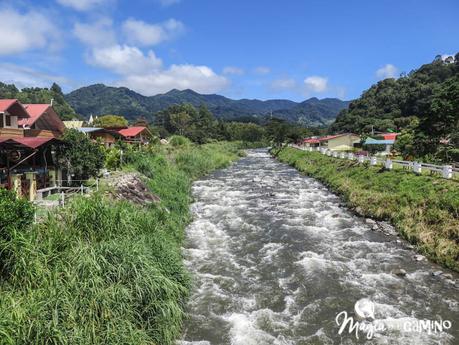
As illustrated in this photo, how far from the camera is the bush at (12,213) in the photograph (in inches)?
374

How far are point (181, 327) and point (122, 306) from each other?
7.81 ft

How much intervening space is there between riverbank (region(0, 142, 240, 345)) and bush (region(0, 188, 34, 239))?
25cm

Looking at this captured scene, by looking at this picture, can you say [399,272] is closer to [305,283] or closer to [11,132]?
[305,283]

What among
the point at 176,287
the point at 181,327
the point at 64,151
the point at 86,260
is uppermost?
the point at 64,151

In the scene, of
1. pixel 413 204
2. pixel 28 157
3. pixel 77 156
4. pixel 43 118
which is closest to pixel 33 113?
pixel 43 118

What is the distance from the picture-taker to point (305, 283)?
13.6 metres

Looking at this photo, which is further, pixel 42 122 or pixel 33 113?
pixel 42 122

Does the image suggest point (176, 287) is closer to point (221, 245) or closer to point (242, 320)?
point (242, 320)

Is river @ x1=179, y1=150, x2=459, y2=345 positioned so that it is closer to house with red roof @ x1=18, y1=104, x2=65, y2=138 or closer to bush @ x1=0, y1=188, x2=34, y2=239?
bush @ x1=0, y1=188, x2=34, y2=239

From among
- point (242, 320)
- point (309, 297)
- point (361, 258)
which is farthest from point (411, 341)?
point (361, 258)

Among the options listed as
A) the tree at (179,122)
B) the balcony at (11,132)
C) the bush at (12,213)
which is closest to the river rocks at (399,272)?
the bush at (12,213)

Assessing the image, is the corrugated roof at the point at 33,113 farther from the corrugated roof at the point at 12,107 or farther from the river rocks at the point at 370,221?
the river rocks at the point at 370,221

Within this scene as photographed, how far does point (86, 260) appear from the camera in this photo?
941cm

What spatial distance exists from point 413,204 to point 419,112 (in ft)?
278
